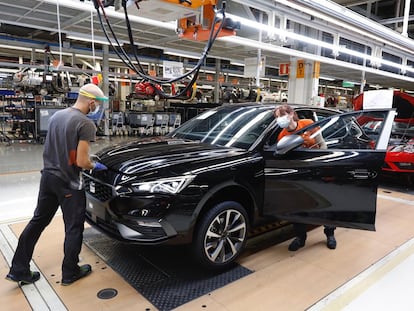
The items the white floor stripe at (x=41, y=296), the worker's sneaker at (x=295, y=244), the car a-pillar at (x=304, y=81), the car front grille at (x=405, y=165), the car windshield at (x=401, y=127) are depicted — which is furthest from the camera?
the car a-pillar at (x=304, y=81)

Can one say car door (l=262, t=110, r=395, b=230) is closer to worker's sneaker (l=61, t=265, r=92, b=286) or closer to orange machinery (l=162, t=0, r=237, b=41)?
orange machinery (l=162, t=0, r=237, b=41)

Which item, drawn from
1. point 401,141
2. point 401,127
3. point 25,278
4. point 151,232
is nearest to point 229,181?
point 151,232

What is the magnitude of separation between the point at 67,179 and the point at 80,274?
80 centimetres

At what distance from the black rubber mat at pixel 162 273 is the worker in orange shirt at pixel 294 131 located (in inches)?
30.5

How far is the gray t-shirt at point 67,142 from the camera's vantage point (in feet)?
7.61

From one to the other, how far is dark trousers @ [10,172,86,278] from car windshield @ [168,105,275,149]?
1436 mm

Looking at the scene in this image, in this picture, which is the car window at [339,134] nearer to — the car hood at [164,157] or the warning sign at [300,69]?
the car hood at [164,157]

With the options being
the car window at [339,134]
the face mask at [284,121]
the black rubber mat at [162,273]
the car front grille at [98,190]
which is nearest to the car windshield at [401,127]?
the car window at [339,134]

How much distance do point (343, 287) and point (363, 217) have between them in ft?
2.42

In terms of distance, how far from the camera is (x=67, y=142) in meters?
2.33

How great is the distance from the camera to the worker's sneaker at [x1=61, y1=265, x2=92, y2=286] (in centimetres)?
248

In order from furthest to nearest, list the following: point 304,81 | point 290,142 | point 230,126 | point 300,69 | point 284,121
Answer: point 300,69
point 304,81
point 230,126
point 284,121
point 290,142

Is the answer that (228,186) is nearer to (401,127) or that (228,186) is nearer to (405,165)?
(405,165)

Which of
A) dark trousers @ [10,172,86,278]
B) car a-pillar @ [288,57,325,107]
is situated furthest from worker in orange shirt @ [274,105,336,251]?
car a-pillar @ [288,57,325,107]
